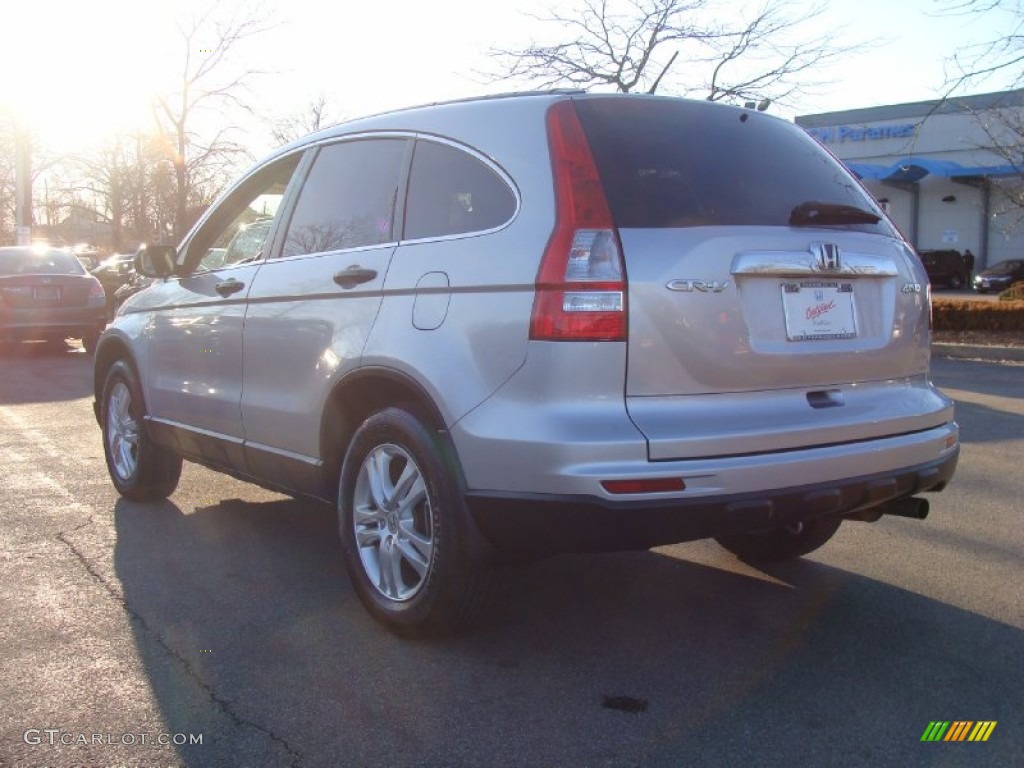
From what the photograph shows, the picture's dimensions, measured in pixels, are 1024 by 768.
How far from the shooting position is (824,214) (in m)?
3.57

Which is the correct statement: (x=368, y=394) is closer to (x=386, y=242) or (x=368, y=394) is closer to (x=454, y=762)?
(x=386, y=242)

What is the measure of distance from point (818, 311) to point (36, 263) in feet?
46.1

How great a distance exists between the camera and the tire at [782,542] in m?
4.45

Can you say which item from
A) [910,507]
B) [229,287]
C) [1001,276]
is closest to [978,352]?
[910,507]

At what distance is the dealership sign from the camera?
45500 mm

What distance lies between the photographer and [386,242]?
396 cm

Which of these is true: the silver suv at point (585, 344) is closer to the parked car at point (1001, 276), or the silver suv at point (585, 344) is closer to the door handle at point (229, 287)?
the door handle at point (229, 287)

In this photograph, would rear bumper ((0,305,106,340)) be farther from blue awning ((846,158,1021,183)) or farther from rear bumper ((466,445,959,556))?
→ blue awning ((846,158,1021,183))

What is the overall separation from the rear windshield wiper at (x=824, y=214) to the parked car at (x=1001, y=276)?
37583mm

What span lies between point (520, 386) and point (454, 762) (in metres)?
1.11

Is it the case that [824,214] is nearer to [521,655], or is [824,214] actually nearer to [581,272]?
[581,272]

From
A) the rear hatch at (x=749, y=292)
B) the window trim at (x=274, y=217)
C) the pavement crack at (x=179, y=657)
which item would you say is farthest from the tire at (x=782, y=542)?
the window trim at (x=274, y=217)

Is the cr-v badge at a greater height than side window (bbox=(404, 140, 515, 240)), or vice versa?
side window (bbox=(404, 140, 515, 240))

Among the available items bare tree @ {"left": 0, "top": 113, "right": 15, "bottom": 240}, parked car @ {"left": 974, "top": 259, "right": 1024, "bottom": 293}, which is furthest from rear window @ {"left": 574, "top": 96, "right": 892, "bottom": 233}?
bare tree @ {"left": 0, "top": 113, "right": 15, "bottom": 240}
